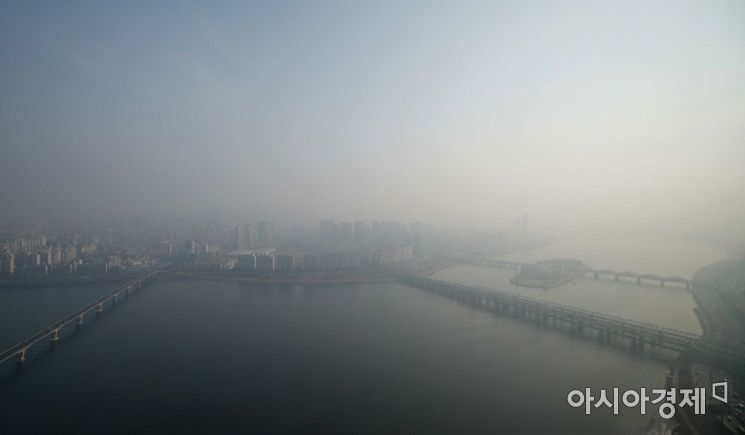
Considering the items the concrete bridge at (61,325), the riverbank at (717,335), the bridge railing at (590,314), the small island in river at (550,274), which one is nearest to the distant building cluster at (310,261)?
the concrete bridge at (61,325)

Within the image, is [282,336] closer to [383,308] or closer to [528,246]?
[383,308]

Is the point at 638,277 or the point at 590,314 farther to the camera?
the point at 638,277

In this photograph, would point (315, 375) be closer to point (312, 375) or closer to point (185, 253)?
point (312, 375)

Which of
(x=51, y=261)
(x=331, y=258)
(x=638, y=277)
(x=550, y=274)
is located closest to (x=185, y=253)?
(x=51, y=261)

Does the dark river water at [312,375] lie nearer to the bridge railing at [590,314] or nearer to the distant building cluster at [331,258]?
the bridge railing at [590,314]

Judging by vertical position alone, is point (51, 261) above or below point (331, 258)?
above

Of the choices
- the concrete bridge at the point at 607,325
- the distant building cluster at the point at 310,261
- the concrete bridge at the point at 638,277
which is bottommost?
the concrete bridge at the point at 607,325
